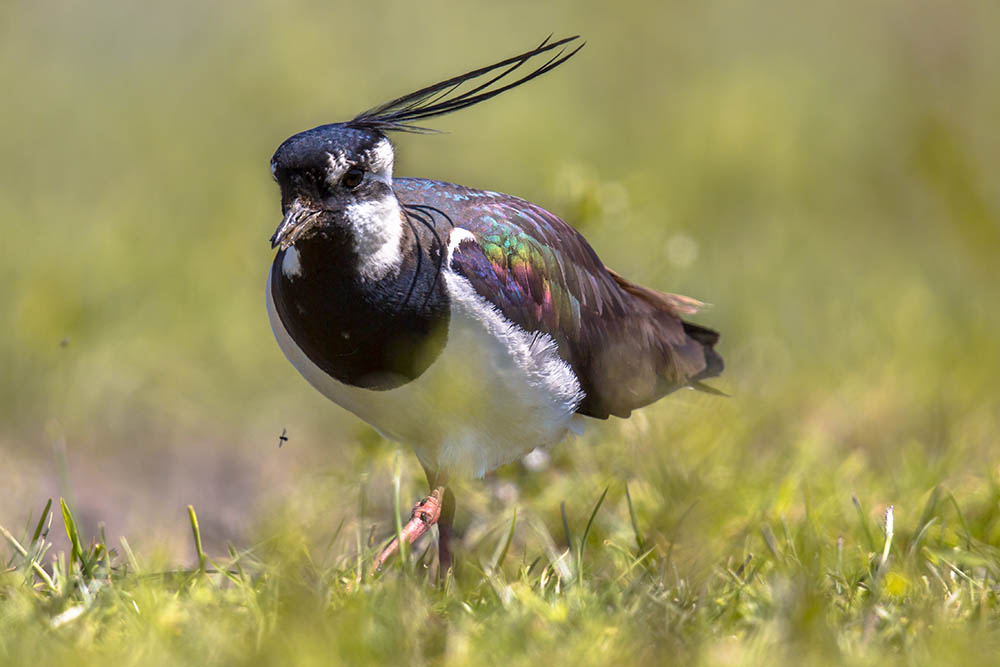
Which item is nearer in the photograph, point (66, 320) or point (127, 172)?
point (66, 320)

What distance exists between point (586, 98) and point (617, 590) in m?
5.54

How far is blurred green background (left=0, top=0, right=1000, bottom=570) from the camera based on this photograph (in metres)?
4.14

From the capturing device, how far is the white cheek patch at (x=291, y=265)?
3.11 meters

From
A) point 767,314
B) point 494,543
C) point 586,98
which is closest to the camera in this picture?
point 494,543

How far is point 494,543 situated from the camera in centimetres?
382

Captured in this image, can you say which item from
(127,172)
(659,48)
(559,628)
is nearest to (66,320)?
(127,172)

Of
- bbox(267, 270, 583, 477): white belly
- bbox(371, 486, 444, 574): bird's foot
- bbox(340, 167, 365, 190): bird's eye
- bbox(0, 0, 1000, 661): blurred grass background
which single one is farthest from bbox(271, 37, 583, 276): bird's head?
bbox(0, 0, 1000, 661): blurred grass background

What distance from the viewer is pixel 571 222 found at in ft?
13.8

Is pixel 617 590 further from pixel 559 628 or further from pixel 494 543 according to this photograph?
pixel 494 543

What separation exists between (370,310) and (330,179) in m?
0.33

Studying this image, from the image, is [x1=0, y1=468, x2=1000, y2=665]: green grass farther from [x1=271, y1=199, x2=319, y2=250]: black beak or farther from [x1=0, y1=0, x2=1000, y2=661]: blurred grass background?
[x1=271, y1=199, x2=319, y2=250]: black beak

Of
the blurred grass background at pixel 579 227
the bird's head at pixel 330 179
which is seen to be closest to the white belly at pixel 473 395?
the bird's head at pixel 330 179

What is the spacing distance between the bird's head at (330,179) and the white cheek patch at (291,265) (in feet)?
0.19

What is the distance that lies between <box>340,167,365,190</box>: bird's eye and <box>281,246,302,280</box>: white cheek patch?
0.67ft
